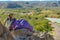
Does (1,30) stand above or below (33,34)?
above

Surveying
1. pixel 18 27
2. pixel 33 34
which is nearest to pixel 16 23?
pixel 18 27

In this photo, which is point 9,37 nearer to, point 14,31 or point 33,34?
point 14,31

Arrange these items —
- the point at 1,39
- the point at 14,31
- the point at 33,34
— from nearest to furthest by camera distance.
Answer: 1. the point at 1,39
2. the point at 14,31
3. the point at 33,34

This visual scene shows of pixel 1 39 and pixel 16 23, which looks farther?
pixel 16 23

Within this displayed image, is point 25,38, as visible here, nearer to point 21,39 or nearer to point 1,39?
point 21,39

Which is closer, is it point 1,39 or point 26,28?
point 1,39

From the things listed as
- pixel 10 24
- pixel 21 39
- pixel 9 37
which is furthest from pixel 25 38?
pixel 9 37

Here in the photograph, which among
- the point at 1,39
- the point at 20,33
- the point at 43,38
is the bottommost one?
the point at 43,38

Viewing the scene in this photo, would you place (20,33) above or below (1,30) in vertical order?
below

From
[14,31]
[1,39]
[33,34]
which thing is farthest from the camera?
[33,34]
